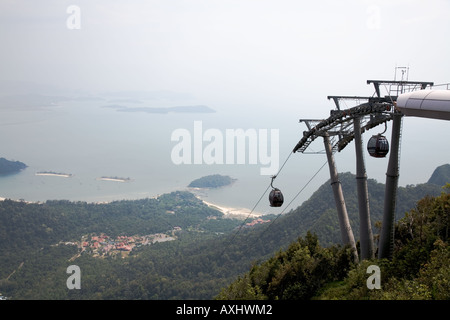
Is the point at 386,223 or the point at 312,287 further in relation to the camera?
the point at 312,287

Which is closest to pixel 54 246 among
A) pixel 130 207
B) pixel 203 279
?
pixel 130 207

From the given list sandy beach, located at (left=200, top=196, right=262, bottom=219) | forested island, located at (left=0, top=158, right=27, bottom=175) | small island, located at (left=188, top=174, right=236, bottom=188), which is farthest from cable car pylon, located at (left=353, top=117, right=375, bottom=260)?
forested island, located at (left=0, top=158, right=27, bottom=175)

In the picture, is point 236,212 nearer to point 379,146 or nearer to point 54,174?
point 379,146

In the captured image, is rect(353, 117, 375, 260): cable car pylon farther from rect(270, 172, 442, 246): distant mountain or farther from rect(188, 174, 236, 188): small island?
rect(188, 174, 236, 188): small island
